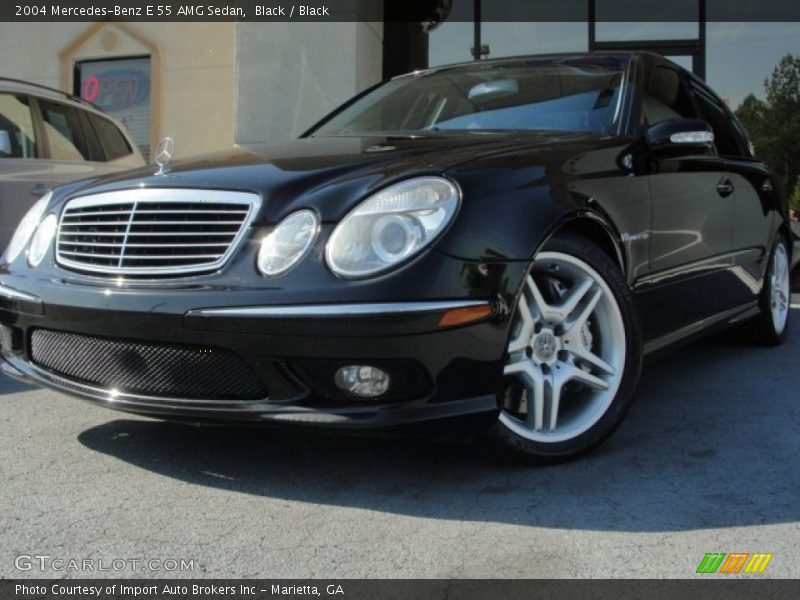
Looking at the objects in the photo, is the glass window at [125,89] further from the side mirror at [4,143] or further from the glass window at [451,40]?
the side mirror at [4,143]

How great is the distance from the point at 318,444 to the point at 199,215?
36.6 inches

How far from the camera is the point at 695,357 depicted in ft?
15.5

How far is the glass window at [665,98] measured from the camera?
3.63 meters

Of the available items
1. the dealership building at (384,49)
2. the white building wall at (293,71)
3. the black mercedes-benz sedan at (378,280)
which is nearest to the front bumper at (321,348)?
the black mercedes-benz sedan at (378,280)

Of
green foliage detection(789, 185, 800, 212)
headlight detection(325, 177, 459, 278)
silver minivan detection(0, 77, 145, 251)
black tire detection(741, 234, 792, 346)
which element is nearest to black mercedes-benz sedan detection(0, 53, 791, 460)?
headlight detection(325, 177, 459, 278)

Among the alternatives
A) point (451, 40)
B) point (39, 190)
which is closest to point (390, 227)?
point (39, 190)

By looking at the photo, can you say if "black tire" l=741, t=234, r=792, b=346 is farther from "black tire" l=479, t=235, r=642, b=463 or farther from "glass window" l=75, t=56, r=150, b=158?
"glass window" l=75, t=56, r=150, b=158

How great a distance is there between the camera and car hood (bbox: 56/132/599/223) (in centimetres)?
249

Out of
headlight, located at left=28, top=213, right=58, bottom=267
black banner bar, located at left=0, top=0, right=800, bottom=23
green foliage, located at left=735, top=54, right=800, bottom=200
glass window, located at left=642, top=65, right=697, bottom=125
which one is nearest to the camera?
headlight, located at left=28, top=213, right=58, bottom=267
